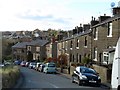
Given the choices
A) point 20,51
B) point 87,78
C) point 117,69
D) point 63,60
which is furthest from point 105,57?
point 20,51

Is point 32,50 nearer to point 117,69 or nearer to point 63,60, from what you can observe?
point 63,60

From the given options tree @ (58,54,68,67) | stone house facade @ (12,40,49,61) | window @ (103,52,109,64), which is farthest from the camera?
stone house facade @ (12,40,49,61)

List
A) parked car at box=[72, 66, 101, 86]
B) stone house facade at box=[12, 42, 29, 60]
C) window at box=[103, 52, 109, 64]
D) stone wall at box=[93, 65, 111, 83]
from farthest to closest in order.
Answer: stone house facade at box=[12, 42, 29, 60]
window at box=[103, 52, 109, 64]
stone wall at box=[93, 65, 111, 83]
parked car at box=[72, 66, 101, 86]

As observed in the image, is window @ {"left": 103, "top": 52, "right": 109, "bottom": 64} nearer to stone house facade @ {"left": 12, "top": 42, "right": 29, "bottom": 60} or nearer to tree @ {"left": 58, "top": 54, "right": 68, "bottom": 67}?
tree @ {"left": 58, "top": 54, "right": 68, "bottom": 67}

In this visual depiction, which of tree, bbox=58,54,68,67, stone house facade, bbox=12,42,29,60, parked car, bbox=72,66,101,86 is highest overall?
stone house facade, bbox=12,42,29,60

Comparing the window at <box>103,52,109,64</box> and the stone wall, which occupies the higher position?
the window at <box>103,52,109,64</box>

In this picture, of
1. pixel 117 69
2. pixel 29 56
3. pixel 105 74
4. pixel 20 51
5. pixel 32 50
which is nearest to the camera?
pixel 117 69

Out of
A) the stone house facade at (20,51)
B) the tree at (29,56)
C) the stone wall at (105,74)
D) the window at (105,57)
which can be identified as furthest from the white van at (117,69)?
the stone house facade at (20,51)

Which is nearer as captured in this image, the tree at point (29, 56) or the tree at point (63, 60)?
the tree at point (63, 60)

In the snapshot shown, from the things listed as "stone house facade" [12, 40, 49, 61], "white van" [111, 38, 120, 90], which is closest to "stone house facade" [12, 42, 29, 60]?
"stone house facade" [12, 40, 49, 61]

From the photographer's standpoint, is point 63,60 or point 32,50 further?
point 32,50

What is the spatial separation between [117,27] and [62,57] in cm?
2974

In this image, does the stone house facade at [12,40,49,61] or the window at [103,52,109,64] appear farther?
the stone house facade at [12,40,49,61]

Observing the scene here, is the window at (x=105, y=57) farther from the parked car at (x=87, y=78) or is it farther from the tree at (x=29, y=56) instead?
the tree at (x=29, y=56)
